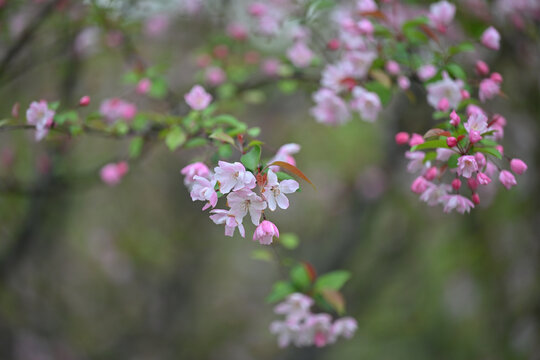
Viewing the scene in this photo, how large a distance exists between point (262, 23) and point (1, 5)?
110cm

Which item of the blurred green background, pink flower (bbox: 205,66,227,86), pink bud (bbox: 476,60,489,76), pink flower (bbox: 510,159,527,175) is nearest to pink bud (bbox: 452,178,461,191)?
pink flower (bbox: 510,159,527,175)

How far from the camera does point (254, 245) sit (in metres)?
5.25

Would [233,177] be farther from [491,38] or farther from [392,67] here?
[491,38]

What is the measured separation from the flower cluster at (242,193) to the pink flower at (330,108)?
0.63m

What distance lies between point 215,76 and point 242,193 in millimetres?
1289

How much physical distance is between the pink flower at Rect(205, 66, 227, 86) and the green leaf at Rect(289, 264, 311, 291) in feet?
3.42

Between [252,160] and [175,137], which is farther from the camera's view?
[175,137]

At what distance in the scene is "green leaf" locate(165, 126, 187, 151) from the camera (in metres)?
1.19

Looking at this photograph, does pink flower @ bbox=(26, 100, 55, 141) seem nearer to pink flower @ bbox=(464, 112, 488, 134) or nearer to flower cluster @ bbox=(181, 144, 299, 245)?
flower cluster @ bbox=(181, 144, 299, 245)

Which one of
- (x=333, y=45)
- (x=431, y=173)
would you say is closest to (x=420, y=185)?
(x=431, y=173)

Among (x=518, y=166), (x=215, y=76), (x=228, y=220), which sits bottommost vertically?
(x=215, y=76)

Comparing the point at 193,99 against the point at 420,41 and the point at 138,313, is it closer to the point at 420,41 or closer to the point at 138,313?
the point at 420,41

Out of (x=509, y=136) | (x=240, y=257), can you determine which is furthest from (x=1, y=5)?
(x=240, y=257)

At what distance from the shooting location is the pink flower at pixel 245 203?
35.0 inches
